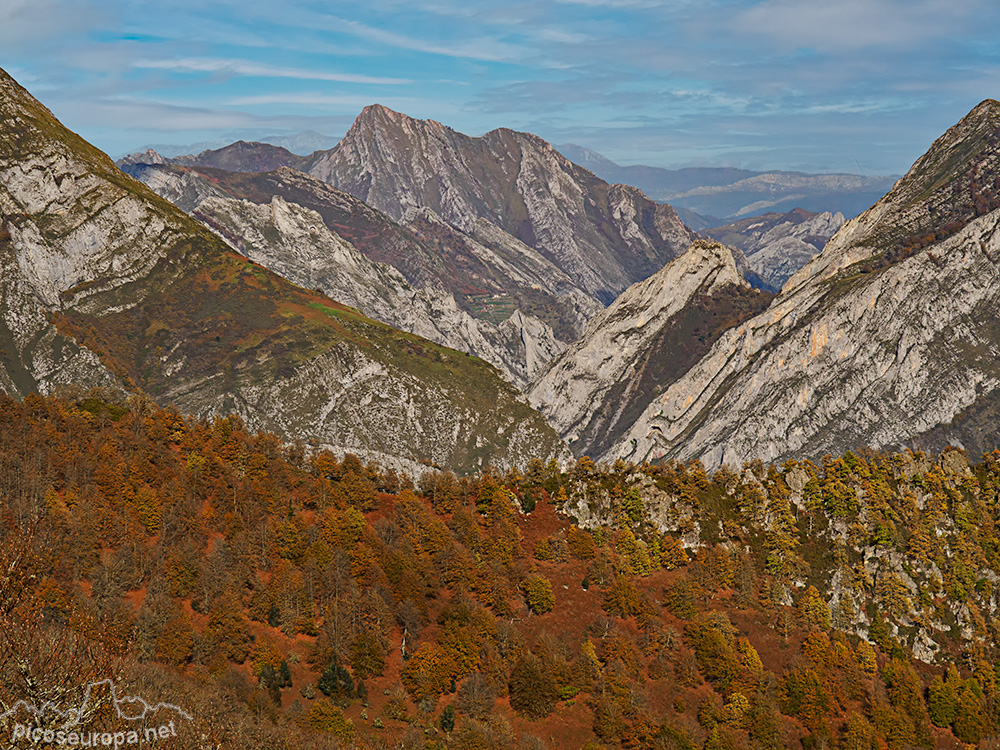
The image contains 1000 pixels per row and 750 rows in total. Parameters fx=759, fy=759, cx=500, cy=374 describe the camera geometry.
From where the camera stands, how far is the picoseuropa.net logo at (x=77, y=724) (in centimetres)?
3388

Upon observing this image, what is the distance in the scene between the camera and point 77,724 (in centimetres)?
3438

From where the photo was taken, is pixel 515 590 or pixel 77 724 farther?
pixel 515 590

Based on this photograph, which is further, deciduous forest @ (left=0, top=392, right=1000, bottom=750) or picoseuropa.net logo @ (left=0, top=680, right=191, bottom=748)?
deciduous forest @ (left=0, top=392, right=1000, bottom=750)

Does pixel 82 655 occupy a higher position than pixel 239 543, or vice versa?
pixel 239 543

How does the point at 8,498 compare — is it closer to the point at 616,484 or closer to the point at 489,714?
the point at 489,714

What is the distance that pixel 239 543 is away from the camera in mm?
101500

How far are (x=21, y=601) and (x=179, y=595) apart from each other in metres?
58.4

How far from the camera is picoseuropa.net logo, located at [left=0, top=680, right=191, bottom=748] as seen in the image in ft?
111

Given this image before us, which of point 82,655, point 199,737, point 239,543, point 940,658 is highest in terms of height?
point 239,543

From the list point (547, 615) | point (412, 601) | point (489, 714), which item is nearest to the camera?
point (489, 714)

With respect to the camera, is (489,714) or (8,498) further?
(8,498)

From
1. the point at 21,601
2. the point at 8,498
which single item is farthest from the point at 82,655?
the point at 8,498

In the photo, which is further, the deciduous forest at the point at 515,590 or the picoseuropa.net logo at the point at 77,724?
the deciduous forest at the point at 515,590

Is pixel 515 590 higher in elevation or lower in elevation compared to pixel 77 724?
higher
